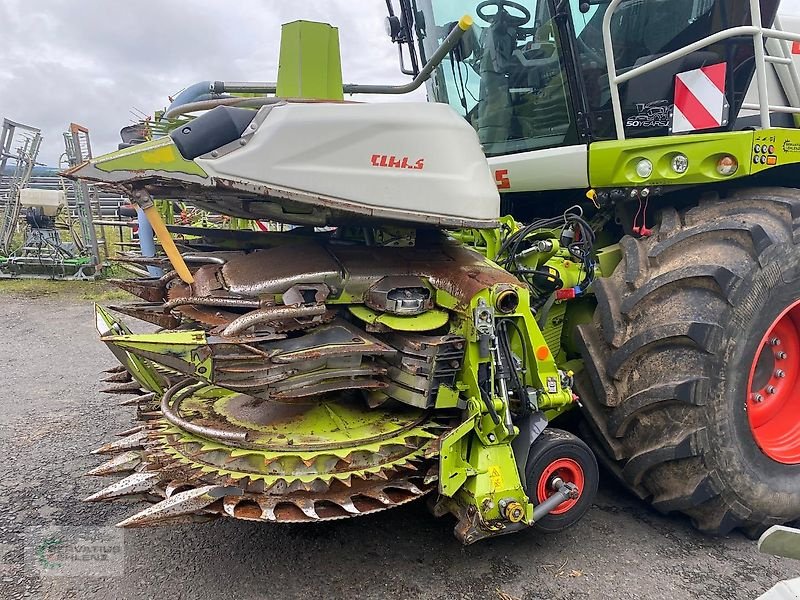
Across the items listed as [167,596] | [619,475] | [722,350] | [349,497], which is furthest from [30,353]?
[722,350]

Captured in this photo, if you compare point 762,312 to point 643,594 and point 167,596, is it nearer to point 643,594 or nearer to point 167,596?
point 643,594

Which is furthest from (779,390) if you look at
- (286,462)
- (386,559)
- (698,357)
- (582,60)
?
(286,462)

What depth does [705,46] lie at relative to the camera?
8.71 ft

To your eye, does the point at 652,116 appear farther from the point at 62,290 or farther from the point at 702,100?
the point at 62,290

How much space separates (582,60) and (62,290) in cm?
902

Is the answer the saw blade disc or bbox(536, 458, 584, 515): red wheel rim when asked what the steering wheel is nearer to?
the saw blade disc

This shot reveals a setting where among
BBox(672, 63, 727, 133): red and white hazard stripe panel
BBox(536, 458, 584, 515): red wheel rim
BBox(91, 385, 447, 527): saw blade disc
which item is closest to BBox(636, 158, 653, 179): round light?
BBox(672, 63, 727, 133): red and white hazard stripe panel

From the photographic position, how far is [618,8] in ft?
9.29

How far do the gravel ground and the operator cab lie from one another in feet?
5.88

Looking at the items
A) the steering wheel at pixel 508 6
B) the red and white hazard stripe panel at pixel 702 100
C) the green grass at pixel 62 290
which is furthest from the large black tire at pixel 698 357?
the green grass at pixel 62 290

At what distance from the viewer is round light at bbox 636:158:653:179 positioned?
2.74 m

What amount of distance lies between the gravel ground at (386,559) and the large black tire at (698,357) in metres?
0.21

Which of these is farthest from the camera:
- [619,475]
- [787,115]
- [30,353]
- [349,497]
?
[30,353]

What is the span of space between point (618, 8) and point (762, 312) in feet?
4.99
